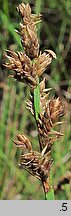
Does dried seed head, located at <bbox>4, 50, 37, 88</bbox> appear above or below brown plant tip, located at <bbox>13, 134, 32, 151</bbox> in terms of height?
above

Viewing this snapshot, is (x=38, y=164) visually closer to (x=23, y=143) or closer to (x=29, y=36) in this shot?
(x=23, y=143)

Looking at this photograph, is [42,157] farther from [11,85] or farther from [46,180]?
[11,85]

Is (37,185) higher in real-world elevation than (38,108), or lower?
lower

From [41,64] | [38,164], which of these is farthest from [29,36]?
[38,164]

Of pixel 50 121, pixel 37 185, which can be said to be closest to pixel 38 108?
pixel 50 121

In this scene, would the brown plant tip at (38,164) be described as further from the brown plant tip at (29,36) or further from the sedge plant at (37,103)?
the brown plant tip at (29,36)

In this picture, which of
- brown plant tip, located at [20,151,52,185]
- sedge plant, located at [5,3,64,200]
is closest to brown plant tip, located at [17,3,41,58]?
Answer: sedge plant, located at [5,3,64,200]

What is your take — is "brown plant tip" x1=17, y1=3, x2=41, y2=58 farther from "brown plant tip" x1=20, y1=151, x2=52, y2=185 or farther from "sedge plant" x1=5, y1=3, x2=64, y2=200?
"brown plant tip" x1=20, y1=151, x2=52, y2=185

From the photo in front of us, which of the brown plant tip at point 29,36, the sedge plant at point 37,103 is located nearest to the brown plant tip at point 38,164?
the sedge plant at point 37,103
